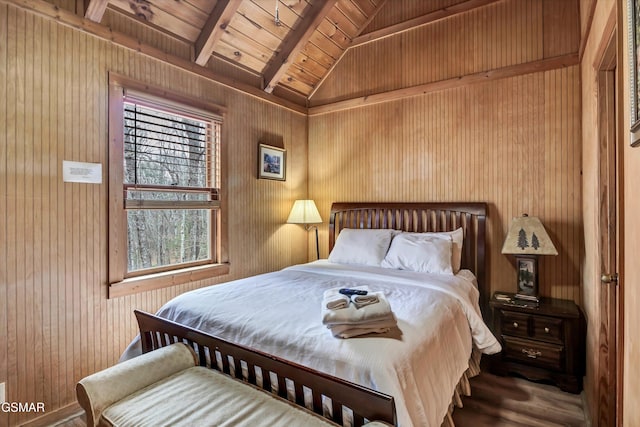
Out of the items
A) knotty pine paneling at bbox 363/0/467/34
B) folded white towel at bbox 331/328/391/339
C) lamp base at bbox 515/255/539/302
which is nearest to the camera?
folded white towel at bbox 331/328/391/339

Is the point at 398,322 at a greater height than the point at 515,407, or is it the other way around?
the point at 398,322

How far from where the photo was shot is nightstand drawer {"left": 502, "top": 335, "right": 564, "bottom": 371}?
2.39 m

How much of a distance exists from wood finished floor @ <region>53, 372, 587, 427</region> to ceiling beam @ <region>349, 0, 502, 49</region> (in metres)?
3.32

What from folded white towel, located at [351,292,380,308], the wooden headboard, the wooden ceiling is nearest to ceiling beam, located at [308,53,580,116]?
the wooden ceiling

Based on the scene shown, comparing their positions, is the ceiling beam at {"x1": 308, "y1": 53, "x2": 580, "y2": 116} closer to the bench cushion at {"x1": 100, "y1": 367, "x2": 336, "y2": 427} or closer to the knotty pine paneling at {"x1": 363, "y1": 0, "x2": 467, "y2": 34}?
the knotty pine paneling at {"x1": 363, "y1": 0, "x2": 467, "y2": 34}

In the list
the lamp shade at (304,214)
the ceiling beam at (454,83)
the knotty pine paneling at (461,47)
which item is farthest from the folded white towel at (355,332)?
the knotty pine paneling at (461,47)

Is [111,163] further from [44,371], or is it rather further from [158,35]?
[44,371]

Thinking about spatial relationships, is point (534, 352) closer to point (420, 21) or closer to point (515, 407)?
point (515, 407)

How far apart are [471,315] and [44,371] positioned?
276 cm

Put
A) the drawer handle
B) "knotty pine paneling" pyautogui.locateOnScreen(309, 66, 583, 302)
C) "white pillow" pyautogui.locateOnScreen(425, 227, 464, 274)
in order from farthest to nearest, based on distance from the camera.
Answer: "white pillow" pyautogui.locateOnScreen(425, 227, 464, 274) → "knotty pine paneling" pyautogui.locateOnScreen(309, 66, 583, 302) → the drawer handle

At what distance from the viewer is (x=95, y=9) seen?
86.8 inches

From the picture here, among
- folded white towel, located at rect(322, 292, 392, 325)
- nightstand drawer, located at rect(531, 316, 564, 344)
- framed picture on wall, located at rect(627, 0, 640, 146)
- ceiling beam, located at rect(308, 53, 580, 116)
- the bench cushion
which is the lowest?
nightstand drawer, located at rect(531, 316, 564, 344)

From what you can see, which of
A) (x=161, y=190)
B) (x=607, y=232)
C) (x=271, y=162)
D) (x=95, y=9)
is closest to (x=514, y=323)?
(x=607, y=232)

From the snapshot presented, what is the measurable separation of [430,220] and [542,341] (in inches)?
53.3
